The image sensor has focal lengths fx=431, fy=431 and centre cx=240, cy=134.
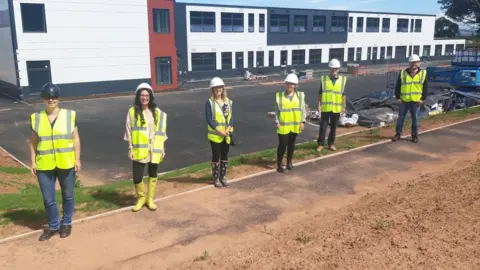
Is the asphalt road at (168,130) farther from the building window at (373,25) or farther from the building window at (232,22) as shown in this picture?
the building window at (373,25)

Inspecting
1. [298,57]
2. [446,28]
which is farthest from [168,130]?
[446,28]

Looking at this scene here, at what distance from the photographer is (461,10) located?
7831 centimetres

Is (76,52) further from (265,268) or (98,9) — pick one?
(265,268)

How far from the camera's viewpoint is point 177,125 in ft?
64.3

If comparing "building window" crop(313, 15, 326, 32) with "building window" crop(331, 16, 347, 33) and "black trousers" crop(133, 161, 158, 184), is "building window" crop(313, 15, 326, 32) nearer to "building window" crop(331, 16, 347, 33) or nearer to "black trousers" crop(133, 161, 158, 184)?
"building window" crop(331, 16, 347, 33)

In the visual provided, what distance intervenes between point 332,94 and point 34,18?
25.0 meters

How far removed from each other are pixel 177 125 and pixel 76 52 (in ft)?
47.8

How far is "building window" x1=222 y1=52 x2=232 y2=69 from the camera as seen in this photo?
149ft

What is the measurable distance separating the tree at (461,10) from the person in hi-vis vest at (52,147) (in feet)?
273

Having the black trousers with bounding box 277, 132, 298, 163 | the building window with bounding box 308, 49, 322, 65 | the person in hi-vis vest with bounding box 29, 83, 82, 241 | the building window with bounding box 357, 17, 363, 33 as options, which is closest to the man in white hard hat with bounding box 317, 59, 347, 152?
the black trousers with bounding box 277, 132, 298, 163

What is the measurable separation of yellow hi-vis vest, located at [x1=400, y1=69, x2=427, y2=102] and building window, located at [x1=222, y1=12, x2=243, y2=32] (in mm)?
35595

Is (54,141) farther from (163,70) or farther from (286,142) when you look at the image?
(163,70)

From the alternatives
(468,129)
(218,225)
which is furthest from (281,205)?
(468,129)

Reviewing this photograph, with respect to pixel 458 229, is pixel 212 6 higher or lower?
higher
